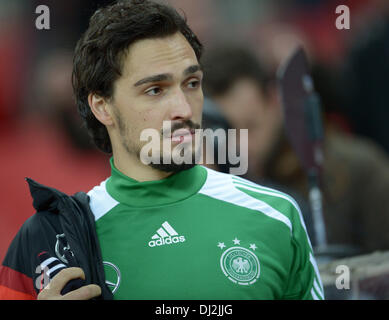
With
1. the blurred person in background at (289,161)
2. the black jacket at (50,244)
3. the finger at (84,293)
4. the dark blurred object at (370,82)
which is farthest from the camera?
the dark blurred object at (370,82)

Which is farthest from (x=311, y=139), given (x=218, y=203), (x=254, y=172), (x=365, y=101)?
(x=218, y=203)

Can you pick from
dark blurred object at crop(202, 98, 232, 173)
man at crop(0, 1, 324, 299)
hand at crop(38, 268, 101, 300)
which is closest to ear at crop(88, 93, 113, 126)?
man at crop(0, 1, 324, 299)

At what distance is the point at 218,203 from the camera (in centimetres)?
167

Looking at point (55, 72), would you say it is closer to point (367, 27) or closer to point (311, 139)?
point (311, 139)

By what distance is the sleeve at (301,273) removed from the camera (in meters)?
1.62

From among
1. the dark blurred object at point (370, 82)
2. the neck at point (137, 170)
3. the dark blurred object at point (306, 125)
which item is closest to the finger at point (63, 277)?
the neck at point (137, 170)

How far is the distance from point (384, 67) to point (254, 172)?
1.12 meters

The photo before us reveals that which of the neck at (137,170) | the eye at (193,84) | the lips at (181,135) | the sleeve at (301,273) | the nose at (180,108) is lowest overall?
the sleeve at (301,273)

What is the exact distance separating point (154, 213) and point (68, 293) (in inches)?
13.9

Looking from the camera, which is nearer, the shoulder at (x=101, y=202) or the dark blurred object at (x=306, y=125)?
the shoulder at (x=101, y=202)

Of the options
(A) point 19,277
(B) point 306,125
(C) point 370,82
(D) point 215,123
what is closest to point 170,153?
(A) point 19,277

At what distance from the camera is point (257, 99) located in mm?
3166

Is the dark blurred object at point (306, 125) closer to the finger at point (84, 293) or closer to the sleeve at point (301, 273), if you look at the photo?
the sleeve at point (301, 273)

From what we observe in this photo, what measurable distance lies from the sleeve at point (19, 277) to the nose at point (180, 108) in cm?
52
